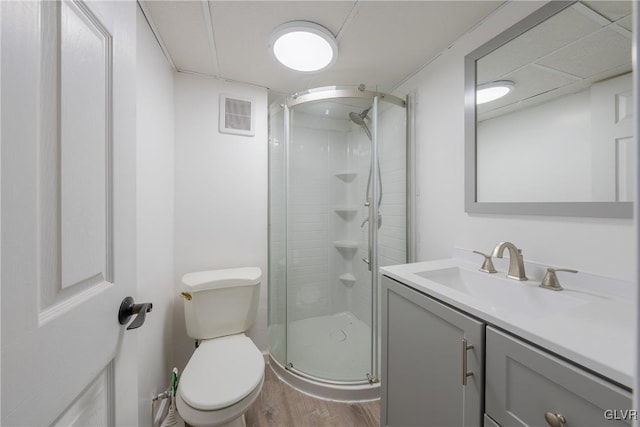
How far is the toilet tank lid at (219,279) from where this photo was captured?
143 cm

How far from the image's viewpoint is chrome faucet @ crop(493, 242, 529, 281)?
0.98 meters

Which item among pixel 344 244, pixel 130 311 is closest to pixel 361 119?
pixel 344 244

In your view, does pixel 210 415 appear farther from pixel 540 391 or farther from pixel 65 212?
pixel 540 391

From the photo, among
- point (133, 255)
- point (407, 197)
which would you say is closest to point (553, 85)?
point (407, 197)

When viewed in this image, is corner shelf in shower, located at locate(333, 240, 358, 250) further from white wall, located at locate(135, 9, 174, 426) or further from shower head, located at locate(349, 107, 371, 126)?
white wall, located at locate(135, 9, 174, 426)

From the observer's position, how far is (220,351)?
1.32 m

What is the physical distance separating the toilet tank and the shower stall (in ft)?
1.11

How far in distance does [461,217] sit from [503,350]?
83 cm

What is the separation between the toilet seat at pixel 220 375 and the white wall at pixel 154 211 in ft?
0.73

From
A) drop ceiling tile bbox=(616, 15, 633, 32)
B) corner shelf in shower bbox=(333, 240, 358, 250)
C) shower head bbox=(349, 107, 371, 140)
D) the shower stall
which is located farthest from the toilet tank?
drop ceiling tile bbox=(616, 15, 633, 32)

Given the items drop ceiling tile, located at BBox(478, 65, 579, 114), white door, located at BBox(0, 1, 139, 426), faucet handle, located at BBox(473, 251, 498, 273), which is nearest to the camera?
white door, located at BBox(0, 1, 139, 426)

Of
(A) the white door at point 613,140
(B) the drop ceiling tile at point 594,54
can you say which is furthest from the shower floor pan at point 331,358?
(B) the drop ceiling tile at point 594,54

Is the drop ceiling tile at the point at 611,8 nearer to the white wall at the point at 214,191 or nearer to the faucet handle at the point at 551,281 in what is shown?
the faucet handle at the point at 551,281

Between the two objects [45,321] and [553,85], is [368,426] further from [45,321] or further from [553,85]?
[553,85]
